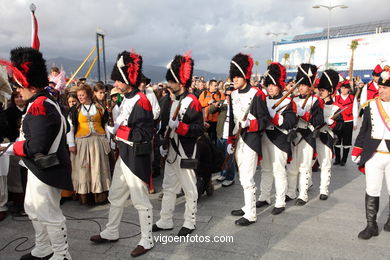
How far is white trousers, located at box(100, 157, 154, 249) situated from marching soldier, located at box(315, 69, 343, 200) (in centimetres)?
340

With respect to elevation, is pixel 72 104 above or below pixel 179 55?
below

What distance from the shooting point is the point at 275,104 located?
188 inches

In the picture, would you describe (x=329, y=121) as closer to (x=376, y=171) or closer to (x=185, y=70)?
(x=376, y=171)

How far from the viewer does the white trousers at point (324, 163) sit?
576cm

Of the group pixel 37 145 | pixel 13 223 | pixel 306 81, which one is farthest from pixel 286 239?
pixel 13 223

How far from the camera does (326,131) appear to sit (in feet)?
19.1

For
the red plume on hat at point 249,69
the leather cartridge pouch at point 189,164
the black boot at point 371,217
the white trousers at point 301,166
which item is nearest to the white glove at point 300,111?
the white trousers at point 301,166

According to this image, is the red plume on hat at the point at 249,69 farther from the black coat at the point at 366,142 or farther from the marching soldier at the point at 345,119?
the marching soldier at the point at 345,119

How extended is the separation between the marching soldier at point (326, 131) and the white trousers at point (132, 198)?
3.40 meters

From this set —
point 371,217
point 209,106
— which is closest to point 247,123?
point 371,217

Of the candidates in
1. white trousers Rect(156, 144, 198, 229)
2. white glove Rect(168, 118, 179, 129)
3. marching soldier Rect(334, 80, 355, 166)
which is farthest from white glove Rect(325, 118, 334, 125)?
white glove Rect(168, 118, 179, 129)

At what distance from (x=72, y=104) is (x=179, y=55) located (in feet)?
7.97

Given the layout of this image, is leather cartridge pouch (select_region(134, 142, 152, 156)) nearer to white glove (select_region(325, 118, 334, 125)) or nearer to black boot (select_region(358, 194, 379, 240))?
black boot (select_region(358, 194, 379, 240))

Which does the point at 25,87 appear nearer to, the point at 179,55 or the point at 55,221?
the point at 55,221
